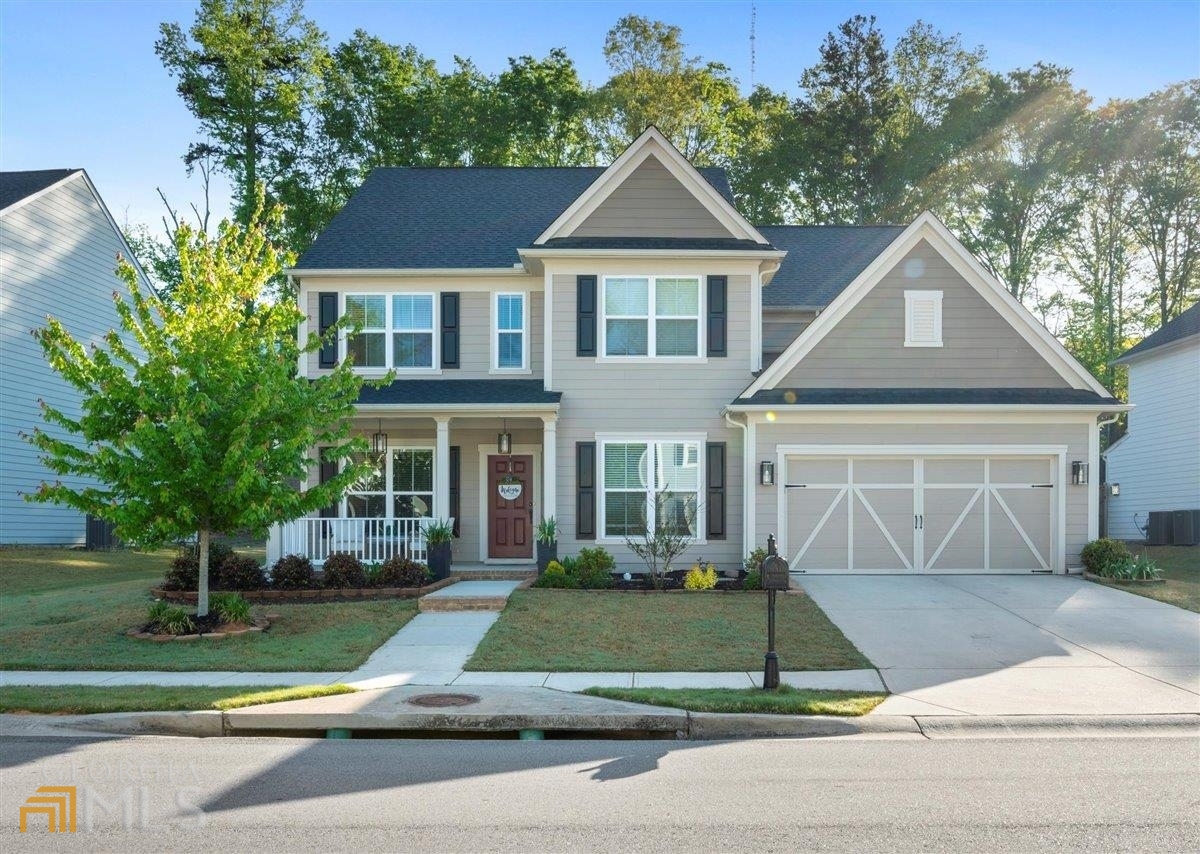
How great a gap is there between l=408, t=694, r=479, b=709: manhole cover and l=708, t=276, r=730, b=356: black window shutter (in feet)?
35.1

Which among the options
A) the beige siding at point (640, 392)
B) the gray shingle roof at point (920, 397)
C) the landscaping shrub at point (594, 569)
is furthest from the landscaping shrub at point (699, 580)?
the gray shingle roof at point (920, 397)

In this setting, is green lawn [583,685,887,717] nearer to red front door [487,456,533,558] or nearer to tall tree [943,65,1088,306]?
red front door [487,456,533,558]

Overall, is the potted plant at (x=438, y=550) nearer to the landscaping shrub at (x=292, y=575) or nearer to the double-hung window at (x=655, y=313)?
the landscaping shrub at (x=292, y=575)

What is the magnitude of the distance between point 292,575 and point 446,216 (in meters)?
9.49

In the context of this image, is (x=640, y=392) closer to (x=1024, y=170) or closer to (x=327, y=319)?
(x=327, y=319)

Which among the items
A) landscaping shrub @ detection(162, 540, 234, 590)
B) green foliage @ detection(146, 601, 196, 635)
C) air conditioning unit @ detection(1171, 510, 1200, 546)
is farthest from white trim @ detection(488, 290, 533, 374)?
air conditioning unit @ detection(1171, 510, 1200, 546)

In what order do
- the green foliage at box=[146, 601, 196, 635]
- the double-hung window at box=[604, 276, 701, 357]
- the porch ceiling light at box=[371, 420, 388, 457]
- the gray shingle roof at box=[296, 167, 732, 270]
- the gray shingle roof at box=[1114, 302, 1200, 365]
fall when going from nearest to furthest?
the green foliage at box=[146, 601, 196, 635] → the double-hung window at box=[604, 276, 701, 357] → the porch ceiling light at box=[371, 420, 388, 457] → the gray shingle roof at box=[296, 167, 732, 270] → the gray shingle roof at box=[1114, 302, 1200, 365]

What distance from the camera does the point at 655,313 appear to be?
19.5 m

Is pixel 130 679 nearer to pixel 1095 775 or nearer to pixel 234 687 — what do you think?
pixel 234 687

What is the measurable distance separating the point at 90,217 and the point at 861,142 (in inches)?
1115

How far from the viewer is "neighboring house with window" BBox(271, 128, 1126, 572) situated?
18516mm

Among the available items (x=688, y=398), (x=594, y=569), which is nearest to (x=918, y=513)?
(x=688, y=398)

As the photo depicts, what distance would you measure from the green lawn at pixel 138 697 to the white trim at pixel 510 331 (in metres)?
10.4

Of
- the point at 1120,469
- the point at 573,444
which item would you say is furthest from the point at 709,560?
the point at 1120,469
